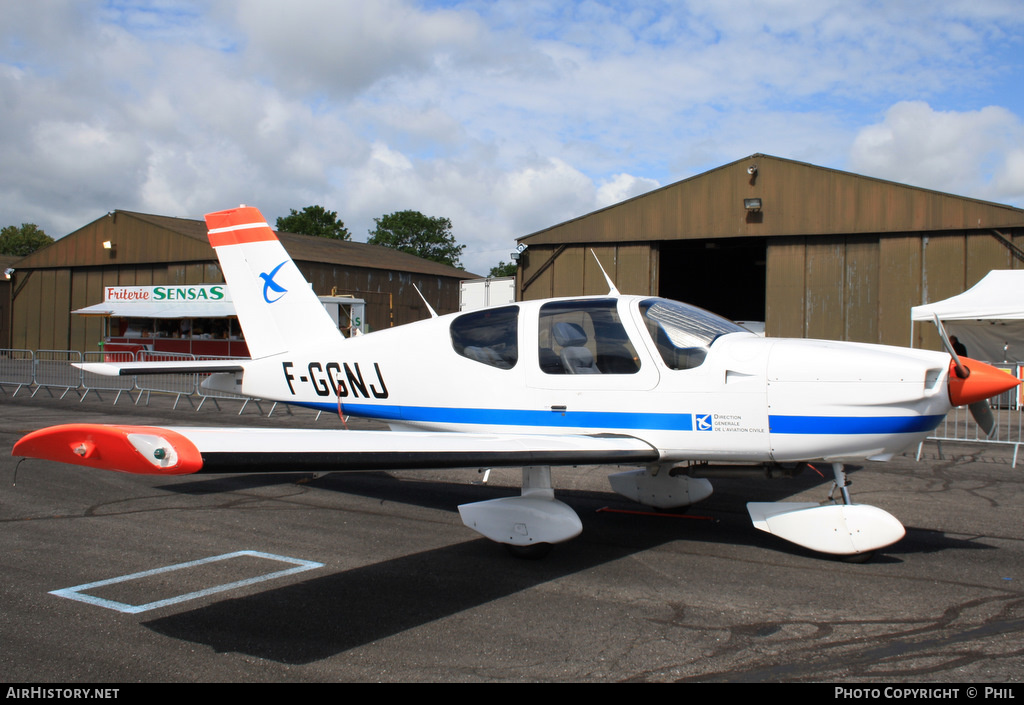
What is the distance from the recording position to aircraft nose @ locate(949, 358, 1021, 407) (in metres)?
4.83

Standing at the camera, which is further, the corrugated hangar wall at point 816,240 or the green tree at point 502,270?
the green tree at point 502,270

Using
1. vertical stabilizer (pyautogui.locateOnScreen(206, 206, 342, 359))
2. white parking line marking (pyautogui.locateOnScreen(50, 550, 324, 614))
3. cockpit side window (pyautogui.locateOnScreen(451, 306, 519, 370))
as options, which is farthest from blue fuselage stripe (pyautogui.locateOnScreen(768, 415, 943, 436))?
vertical stabilizer (pyautogui.locateOnScreen(206, 206, 342, 359))

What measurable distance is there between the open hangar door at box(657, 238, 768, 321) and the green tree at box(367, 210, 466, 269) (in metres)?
62.5

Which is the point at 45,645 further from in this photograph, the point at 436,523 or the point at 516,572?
the point at 436,523

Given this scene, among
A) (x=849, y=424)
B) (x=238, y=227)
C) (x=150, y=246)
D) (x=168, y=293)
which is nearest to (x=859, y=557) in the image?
(x=849, y=424)

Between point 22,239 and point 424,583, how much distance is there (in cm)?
10662

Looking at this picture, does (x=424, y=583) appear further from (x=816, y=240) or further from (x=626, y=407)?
(x=816, y=240)

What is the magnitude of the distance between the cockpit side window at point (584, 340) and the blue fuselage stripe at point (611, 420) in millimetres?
357

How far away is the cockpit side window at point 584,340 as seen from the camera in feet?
18.7

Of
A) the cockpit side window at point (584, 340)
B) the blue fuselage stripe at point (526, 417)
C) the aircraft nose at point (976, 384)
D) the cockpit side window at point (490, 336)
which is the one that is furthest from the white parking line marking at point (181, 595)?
the aircraft nose at point (976, 384)

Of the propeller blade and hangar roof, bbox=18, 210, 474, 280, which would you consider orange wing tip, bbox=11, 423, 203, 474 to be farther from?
hangar roof, bbox=18, 210, 474, 280

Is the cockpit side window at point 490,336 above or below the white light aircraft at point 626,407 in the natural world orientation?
above

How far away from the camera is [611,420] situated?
5656 mm

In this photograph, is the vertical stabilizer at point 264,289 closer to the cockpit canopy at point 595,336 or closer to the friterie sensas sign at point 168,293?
the cockpit canopy at point 595,336
